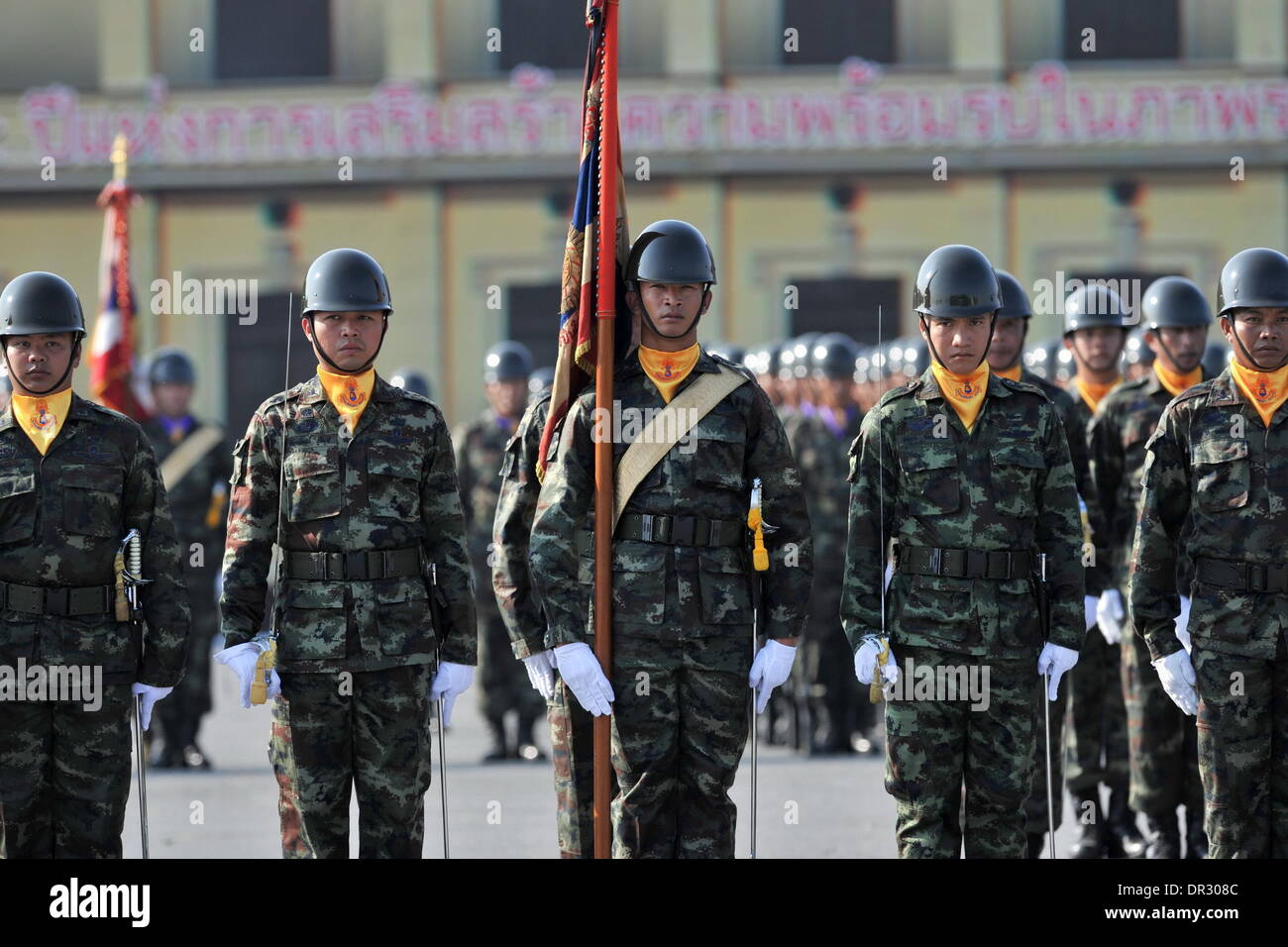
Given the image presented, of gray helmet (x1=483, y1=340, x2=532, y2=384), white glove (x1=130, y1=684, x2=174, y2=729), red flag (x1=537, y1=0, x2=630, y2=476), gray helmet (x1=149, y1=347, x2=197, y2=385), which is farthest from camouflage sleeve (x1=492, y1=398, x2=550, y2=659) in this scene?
gray helmet (x1=149, y1=347, x2=197, y2=385)

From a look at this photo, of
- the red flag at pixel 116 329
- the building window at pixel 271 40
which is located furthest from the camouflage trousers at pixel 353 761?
the building window at pixel 271 40

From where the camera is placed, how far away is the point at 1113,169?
26.3 metres

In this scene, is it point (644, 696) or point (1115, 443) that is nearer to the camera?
point (644, 696)

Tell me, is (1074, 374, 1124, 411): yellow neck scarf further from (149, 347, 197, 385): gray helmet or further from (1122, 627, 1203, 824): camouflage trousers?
(149, 347, 197, 385): gray helmet

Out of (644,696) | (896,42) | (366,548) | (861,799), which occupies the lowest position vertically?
(861,799)

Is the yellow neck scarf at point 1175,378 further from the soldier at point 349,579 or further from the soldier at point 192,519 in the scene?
the soldier at point 192,519

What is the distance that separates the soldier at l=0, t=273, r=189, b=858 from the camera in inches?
260

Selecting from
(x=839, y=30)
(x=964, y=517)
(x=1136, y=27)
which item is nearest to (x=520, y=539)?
(x=964, y=517)

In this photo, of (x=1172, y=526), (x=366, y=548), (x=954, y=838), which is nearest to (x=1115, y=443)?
(x=1172, y=526)

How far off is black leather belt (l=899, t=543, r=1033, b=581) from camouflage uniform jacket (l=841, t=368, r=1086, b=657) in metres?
0.02

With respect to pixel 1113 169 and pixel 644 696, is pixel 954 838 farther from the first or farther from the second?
pixel 1113 169

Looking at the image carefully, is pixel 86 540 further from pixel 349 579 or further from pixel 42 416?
pixel 349 579

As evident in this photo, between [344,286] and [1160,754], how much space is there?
12.8ft
